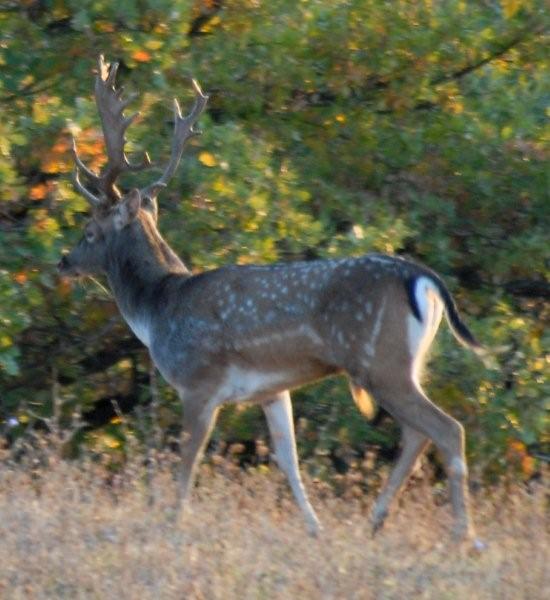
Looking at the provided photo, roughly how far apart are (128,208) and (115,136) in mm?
407

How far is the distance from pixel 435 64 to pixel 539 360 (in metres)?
2.08

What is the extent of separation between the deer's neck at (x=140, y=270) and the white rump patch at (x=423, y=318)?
1751 mm

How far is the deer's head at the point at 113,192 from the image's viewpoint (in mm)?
8961

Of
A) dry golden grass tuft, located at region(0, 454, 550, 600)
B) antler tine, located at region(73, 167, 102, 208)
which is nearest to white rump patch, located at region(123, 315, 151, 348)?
antler tine, located at region(73, 167, 102, 208)

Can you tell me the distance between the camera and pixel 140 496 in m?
7.20

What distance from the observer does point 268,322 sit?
7941 mm

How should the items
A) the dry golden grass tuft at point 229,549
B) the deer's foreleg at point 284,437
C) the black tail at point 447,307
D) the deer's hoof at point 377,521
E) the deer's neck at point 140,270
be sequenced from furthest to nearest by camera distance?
the deer's neck at point 140,270, the deer's foreleg at point 284,437, the black tail at point 447,307, the deer's hoof at point 377,521, the dry golden grass tuft at point 229,549

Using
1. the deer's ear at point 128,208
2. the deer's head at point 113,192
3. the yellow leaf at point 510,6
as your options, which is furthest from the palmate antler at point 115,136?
the yellow leaf at point 510,6

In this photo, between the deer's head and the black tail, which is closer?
the black tail

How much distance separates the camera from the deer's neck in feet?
29.2

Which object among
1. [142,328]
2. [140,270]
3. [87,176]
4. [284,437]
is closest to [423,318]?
[284,437]

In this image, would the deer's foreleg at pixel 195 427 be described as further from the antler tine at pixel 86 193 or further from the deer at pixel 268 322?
the antler tine at pixel 86 193

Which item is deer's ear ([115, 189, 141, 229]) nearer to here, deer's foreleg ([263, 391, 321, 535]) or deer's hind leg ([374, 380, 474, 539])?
Result: deer's foreleg ([263, 391, 321, 535])

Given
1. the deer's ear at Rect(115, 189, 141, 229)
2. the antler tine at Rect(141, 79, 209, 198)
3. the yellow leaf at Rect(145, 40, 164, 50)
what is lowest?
the deer's ear at Rect(115, 189, 141, 229)
